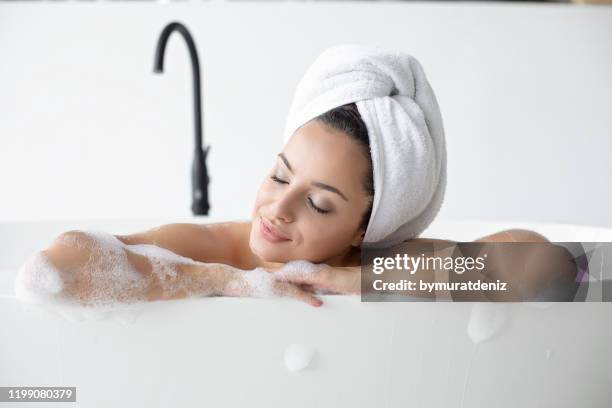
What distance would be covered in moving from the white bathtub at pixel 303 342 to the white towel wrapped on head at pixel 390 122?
0.28 meters

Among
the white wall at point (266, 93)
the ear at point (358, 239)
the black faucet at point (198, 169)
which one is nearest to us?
the ear at point (358, 239)

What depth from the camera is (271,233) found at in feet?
3.80

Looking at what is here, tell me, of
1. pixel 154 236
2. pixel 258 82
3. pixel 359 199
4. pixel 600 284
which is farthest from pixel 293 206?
pixel 258 82

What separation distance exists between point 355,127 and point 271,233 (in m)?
0.22

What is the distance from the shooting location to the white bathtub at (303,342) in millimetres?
945

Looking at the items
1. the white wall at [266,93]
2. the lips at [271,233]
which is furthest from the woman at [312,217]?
the white wall at [266,93]

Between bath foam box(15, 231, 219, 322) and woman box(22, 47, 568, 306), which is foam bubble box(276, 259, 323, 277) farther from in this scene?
bath foam box(15, 231, 219, 322)

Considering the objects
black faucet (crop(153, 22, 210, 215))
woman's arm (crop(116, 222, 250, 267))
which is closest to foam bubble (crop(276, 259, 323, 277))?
woman's arm (crop(116, 222, 250, 267))

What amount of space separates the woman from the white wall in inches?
63.2

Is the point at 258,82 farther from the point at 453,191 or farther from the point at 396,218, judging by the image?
the point at 396,218

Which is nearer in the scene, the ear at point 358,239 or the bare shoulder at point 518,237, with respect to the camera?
the bare shoulder at point 518,237

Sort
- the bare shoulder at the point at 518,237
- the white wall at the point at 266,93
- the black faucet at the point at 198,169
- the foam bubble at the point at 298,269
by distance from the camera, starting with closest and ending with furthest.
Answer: the foam bubble at the point at 298,269 < the bare shoulder at the point at 518,237 < the black faucet at the point at 198,169 < the white wall at the point at 266,93

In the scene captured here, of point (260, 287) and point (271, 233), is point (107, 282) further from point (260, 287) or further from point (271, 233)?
point (271, 233)

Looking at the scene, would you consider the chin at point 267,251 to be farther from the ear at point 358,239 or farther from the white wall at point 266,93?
the white wall at point 266,93
